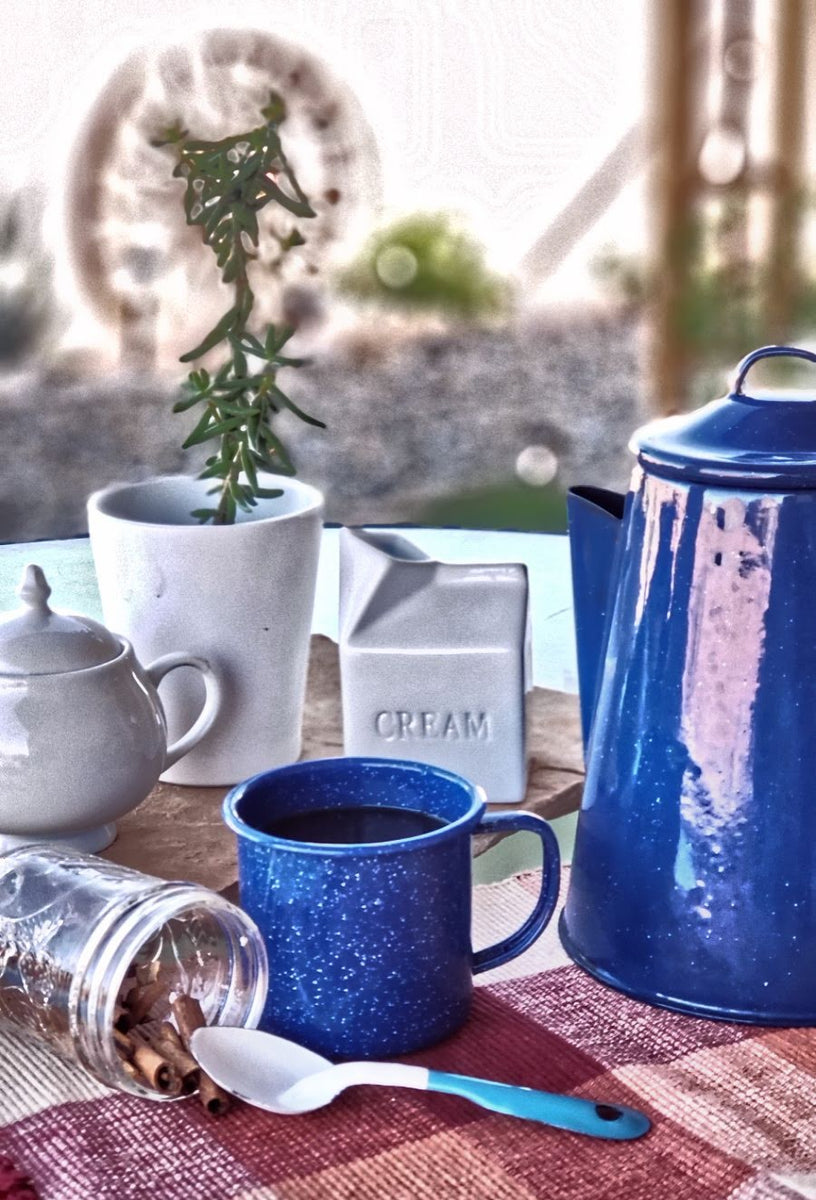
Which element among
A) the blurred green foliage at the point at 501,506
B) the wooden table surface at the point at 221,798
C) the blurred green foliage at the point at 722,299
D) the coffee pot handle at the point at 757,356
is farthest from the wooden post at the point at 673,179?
the coffee pot handle at the point at 757,356

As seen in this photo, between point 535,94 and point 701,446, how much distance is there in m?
2.39

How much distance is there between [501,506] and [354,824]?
2159 millimetres

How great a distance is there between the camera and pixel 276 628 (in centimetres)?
60

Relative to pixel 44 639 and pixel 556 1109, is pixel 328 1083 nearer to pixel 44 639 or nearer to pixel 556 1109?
pixel 556 1109

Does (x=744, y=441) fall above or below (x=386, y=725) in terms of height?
above

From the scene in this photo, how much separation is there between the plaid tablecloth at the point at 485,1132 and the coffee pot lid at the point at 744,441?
6.6 inches

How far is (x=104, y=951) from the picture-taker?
406 mm

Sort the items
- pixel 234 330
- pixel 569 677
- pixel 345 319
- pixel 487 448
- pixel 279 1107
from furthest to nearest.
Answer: pixel 487 448 → pixel 345 319 → pixel 569 677 → pixel 234 330 → pixel 279 1107

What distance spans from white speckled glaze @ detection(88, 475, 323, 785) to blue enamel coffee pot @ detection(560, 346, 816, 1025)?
18 centimetres

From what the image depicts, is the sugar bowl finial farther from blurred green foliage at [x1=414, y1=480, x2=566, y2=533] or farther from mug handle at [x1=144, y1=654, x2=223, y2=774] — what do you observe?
blurred green foliage at [x1=414, y1=480, x2=566, y2=533]

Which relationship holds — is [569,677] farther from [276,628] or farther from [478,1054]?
[478,1054]

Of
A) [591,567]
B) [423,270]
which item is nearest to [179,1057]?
[591,567]

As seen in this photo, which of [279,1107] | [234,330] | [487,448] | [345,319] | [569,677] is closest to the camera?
[279,1107]

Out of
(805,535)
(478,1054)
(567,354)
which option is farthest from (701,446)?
(567,354)
